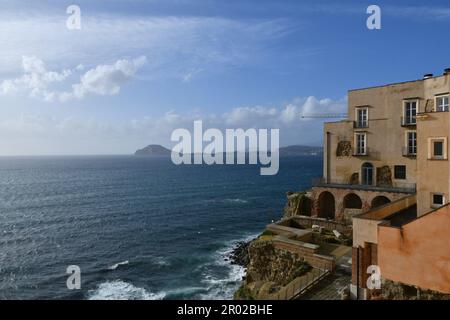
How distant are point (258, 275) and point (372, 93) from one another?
79.2 feet

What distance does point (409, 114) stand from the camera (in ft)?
117

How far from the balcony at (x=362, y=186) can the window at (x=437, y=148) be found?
14846mm

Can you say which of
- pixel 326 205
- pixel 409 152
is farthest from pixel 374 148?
pixel 326 205

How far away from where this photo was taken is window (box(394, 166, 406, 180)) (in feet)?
119

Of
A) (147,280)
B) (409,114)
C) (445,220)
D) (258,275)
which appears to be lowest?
(147,280)

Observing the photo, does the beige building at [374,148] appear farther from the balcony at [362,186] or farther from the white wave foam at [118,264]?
the white wave foam at [118,264]

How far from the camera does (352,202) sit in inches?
1591

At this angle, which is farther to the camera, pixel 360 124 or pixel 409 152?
pixel 360 124

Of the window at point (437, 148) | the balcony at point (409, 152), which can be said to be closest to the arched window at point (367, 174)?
the balcony at point (409, 152)

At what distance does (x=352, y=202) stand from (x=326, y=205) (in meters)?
3.35

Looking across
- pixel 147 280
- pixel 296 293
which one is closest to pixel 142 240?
pixel 147 280

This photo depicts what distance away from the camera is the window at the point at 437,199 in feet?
70.1

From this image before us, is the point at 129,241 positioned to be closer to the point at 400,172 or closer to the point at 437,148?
the point at 400,172
